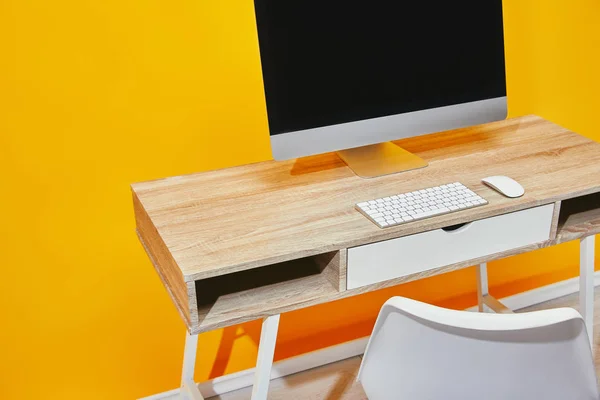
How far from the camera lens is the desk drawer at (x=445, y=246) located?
59.4 inches

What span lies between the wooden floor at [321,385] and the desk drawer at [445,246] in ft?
2.48

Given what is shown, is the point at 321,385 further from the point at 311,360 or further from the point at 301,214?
the point at 301,214

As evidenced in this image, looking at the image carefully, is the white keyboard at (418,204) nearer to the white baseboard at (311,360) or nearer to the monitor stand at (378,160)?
the monitor stand at (378,160)

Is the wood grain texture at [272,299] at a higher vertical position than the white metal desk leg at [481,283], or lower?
higher

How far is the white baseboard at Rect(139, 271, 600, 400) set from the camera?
2223 millimetres

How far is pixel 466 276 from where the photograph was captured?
2.51 metres

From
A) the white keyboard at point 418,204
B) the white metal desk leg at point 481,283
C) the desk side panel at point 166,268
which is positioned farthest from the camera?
the white metal desk leg at point 481,283

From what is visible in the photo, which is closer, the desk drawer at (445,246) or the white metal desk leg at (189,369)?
the desk drawer at (445,246)

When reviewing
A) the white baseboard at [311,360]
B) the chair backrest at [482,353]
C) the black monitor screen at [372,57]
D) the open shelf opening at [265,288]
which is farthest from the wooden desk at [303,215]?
the white baseboard at [311,360]

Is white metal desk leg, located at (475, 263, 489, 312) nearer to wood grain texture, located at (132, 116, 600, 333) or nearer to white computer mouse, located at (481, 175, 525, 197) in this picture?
wood grain texture, located at (132, 116, 600, 333)

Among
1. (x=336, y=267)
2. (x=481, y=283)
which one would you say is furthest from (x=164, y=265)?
(x=481, y=283)

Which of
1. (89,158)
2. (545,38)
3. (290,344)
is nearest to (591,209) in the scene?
(545,38)

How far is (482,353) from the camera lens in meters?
1.19

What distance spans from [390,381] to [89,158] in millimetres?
931
